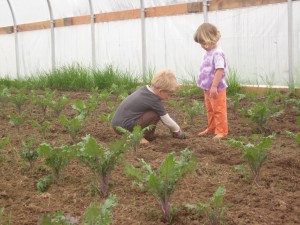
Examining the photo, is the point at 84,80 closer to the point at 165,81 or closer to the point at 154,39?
the point at 154,39

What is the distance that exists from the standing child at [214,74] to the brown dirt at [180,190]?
495 mm

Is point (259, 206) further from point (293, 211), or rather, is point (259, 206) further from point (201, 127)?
point (201, 127)

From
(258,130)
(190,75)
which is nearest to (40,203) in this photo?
(258,130)

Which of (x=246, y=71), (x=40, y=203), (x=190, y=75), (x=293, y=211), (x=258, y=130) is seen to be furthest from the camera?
(x=190, y=75)

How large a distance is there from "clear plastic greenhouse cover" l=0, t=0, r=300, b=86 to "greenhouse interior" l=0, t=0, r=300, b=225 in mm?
23

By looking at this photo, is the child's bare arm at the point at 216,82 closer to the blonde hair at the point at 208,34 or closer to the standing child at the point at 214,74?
the standing child at the point at 214,74

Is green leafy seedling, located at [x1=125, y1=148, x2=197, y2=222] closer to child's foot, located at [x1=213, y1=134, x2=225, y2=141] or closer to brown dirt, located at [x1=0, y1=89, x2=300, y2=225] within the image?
brown dirt, located at [x1=0, y1=89, x2=300, y2=225]

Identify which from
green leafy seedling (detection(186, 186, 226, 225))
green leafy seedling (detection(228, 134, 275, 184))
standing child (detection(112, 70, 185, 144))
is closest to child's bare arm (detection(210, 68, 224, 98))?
standing child (detection(112, 70, 185, 144))

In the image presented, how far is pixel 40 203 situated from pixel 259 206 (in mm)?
1218

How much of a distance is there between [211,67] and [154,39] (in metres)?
5.47

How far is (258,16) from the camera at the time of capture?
28.8ft

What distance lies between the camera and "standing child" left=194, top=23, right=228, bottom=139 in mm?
5523

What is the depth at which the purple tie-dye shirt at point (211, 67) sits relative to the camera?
555cm

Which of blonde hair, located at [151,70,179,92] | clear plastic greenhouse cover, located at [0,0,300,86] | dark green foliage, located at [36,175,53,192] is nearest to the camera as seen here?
dark green foliage, located at [36,175,53,192]
